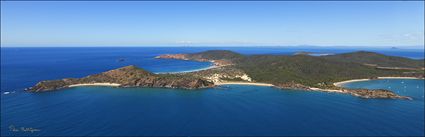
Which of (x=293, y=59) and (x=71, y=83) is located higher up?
(x=293, y=59)

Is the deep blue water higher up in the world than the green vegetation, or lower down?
lower down

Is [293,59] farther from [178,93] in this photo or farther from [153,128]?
[153,128]

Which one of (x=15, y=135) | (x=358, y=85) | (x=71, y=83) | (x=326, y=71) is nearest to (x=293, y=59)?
(x=326, y=71)

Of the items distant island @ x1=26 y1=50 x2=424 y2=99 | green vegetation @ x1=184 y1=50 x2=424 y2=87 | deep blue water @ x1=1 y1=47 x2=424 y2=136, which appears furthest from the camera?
green vegetation @ x1=184 y1=50 x2=424 y2=87
